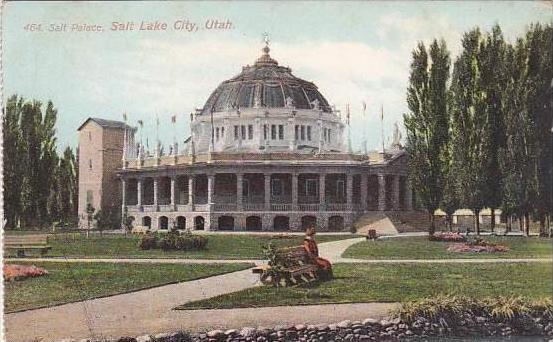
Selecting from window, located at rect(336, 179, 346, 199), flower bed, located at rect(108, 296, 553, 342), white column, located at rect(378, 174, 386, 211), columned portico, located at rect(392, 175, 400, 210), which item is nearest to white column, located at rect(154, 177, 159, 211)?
flower bed, located at rect(108, 296, 553, 342)

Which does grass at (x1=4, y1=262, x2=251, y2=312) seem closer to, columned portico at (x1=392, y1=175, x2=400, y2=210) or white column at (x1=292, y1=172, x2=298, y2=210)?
white column at (x1=292, y1=172, x2=298, y2=210)

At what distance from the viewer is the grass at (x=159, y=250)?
300 inches

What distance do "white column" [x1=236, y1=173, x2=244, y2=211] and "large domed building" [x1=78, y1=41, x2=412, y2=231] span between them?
11mm

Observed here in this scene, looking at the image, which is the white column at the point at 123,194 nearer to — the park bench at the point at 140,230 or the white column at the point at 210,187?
the park bench at the point at 140,230

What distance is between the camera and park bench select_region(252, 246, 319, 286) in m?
7.29

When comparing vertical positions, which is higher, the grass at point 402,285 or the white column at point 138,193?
the white column at point 138,193

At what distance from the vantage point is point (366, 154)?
8297mm

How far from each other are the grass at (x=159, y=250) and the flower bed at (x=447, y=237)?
38.3 inches

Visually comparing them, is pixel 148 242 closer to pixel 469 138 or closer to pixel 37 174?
pixel 37 174

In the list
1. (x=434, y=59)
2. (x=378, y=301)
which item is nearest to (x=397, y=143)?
(x=434, y=59)

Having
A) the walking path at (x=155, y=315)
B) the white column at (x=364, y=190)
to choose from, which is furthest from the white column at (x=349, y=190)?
the walking path at (x=155, y=315)

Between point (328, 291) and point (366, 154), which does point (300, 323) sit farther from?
point (366, 154)

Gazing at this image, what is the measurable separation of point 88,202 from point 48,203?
0.43m

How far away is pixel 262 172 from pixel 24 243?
9.01 feet
